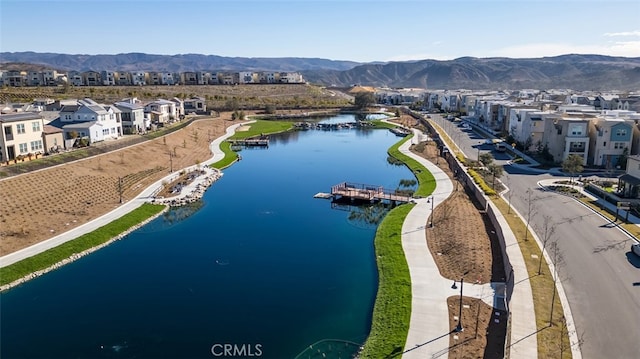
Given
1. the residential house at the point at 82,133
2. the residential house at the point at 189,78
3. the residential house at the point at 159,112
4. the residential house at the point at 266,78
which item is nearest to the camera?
the residential house at the point at 82,133

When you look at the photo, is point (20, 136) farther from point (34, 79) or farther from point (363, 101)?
point (34, 79)

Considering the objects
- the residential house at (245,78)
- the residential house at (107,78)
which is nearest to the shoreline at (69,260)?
the residential house at (107,78)

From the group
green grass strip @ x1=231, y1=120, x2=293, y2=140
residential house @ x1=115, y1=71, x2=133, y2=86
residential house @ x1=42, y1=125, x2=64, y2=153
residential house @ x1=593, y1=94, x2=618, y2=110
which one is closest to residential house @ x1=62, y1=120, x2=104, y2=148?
residential house @ x1=42, y1=125, x2=64, y2=153

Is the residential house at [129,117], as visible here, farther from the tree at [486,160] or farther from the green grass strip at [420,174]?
the tree at [486,160]

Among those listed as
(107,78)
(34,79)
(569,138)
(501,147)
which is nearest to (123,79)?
(107,78)

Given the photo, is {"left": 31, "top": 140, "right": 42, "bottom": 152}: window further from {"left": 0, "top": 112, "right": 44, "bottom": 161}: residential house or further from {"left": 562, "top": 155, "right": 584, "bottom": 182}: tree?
{"left": 562, "top": 155, "right": 584, "bottom": 182}: tree

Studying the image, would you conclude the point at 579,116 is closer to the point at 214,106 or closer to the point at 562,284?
the point at 562,284

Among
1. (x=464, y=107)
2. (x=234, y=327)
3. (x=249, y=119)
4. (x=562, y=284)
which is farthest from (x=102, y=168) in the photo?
(x=464, y=107)
